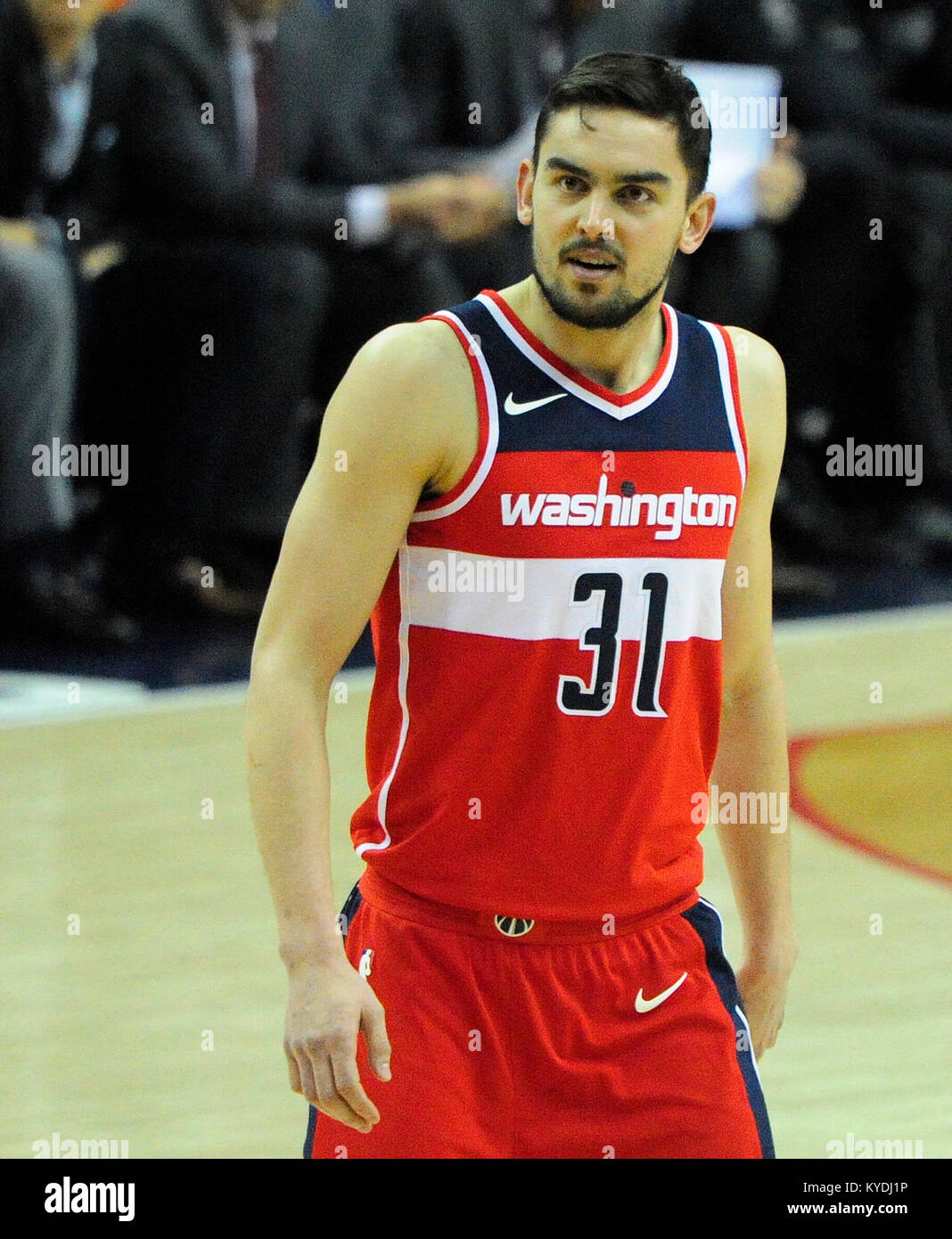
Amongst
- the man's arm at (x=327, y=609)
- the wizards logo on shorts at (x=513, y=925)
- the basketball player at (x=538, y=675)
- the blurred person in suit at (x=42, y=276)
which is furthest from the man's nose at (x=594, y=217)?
the blurred person in suit at (x=42, y=276)

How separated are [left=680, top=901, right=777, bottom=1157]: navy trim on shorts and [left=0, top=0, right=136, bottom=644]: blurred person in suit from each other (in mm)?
4922

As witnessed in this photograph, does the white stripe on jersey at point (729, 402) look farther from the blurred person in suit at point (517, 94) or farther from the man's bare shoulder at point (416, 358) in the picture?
the blurred person in suit at point (517, 94)

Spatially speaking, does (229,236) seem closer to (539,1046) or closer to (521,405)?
(521,405)

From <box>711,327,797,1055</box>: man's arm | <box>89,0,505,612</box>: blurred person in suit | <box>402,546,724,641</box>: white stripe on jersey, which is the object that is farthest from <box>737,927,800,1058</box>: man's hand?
<box>89,0,505,612</box>: blurred person in suit

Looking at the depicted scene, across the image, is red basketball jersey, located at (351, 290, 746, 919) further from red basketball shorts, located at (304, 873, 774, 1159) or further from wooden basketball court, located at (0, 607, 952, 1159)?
wooden basketball court, located at (0, 607, 952, 1159)

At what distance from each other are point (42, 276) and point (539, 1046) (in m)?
5.20

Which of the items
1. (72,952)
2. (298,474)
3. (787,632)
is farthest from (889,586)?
(72,952)

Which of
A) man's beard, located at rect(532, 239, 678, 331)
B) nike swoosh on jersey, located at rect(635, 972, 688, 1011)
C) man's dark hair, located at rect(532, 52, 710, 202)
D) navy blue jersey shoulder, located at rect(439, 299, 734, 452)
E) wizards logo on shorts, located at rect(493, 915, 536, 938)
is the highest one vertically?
man's dark hair, located at rect(532, 52, 710, 202)

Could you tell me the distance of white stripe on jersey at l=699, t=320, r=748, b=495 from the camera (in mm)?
2504

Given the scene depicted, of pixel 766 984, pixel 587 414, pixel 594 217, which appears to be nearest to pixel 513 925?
pixel 766 984

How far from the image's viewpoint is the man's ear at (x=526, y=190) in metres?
2.46

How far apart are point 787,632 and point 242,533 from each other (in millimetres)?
2070

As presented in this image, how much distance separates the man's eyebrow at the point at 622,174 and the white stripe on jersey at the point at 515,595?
0.43 m
